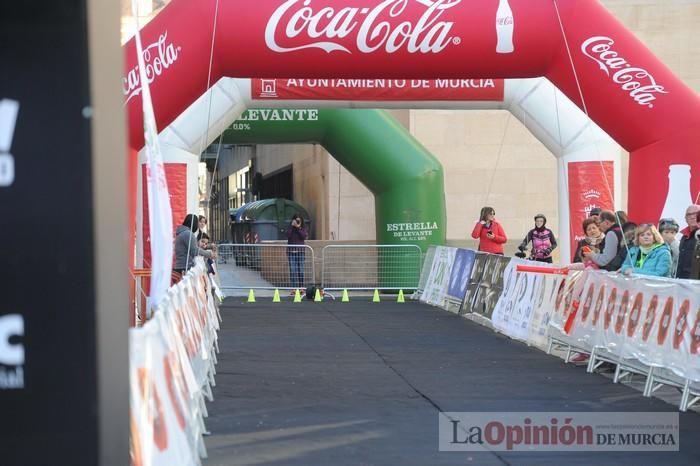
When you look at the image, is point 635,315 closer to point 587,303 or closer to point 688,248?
point 688,248

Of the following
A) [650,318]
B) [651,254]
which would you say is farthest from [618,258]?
[650,318]

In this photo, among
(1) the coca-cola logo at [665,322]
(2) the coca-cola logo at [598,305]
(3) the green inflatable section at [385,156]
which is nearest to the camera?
(1) the coca-cola logo at [665,322]

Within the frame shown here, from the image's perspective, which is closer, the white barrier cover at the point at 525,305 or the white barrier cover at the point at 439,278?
the white barrier cover at the point at 525,305

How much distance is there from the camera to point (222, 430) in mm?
7762

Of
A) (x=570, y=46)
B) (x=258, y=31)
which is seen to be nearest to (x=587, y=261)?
(x=570, y=46)

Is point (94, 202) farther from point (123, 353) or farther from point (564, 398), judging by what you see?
point (564, 398)

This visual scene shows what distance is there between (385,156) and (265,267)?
3.31 m

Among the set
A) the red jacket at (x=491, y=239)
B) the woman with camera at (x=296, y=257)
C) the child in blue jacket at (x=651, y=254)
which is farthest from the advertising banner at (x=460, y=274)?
the child in blue jacket at (x=651, y=254)

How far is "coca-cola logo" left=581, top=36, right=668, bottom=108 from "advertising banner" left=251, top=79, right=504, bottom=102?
462cm

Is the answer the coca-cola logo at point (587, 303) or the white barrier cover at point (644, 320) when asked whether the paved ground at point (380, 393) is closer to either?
the white barrier cover at point (644, 320)

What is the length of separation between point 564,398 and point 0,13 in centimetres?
742

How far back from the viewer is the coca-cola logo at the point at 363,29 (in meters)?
13.0

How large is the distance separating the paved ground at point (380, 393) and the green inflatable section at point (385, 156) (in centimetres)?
621

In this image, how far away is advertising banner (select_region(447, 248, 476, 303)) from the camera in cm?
1822
